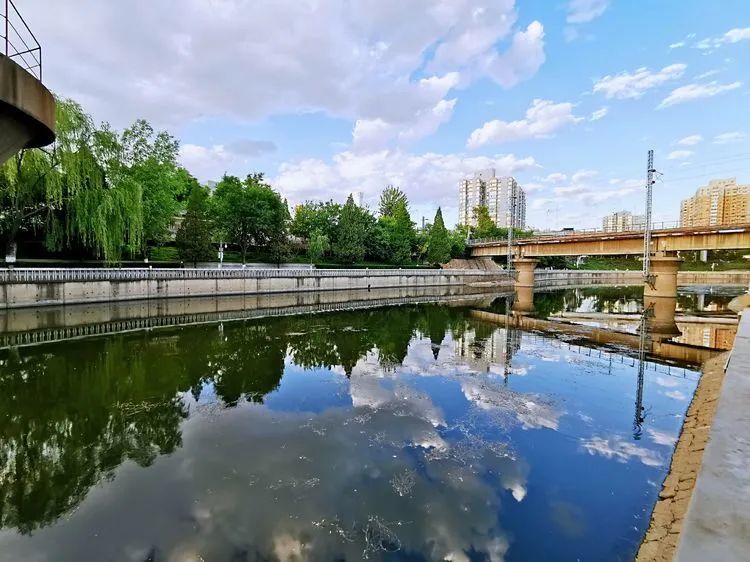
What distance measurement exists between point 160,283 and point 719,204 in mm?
108666

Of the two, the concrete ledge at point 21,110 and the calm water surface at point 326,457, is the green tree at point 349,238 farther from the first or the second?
the concrete ledge at point 21,110

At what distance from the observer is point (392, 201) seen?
81.8 meters

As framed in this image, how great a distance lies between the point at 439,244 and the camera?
6297cm

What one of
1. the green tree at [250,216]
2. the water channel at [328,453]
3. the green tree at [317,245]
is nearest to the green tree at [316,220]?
the green tree at [317,245]

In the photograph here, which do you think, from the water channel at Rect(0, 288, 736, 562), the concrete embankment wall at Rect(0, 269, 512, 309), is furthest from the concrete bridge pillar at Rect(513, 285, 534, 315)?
the water channel at Rect(0, 288, 736, 562)

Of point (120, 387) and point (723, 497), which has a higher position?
point (723, 497)

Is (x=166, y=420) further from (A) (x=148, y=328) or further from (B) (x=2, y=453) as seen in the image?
(A) (x=148, y=328)

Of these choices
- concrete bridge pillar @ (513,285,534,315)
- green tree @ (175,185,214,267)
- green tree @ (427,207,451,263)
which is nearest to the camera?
concrete bridge pillar @ (513,285,534,315)

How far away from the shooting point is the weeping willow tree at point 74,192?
25.0 metres

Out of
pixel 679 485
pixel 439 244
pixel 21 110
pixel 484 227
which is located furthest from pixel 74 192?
pixel 484 227

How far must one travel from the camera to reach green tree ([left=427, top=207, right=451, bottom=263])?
6266 cm

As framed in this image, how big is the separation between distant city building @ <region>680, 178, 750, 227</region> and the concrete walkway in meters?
97.5

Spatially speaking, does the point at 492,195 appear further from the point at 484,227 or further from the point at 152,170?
the point at 152,170

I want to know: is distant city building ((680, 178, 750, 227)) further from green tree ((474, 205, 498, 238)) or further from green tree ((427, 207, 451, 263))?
green tree ((427, 207, 451, 263))
